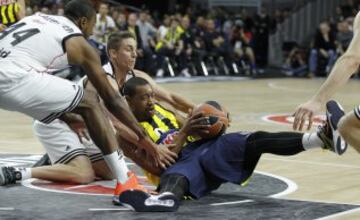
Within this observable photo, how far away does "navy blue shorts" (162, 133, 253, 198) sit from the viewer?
566 centimetres

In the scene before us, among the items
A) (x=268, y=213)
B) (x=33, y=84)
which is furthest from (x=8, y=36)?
(x=268, y=213)

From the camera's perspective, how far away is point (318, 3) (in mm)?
27109

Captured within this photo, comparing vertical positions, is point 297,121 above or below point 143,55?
above

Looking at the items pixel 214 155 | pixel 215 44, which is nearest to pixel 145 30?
pixel 215 44

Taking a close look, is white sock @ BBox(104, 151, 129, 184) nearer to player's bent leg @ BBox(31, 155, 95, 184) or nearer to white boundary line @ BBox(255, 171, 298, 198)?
player's bent leg @ BBox(31, 155, 95, 184)

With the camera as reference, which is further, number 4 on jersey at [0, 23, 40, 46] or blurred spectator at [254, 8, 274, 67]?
blurred spectator at [254, 8, 274, 67]

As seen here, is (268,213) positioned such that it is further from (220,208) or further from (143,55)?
(143,55)

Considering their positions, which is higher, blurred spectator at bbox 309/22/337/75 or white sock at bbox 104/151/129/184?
white sock at bbox 104/151/129/184

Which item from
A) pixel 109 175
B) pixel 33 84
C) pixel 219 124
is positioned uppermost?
pixel 33 84

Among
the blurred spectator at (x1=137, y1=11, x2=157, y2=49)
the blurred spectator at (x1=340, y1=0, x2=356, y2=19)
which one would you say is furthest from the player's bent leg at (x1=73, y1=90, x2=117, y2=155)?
the blurred spectator at (x1=340, y1=0, x2=356, y2=19)

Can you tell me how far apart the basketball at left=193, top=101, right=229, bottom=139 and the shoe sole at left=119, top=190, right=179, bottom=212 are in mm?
692

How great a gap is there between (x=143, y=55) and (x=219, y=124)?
13635 mm

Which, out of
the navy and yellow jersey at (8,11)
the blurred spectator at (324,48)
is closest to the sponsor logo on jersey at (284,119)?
the navy and yellow jersey at (8,11)

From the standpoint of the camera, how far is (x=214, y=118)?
577 centimetres
